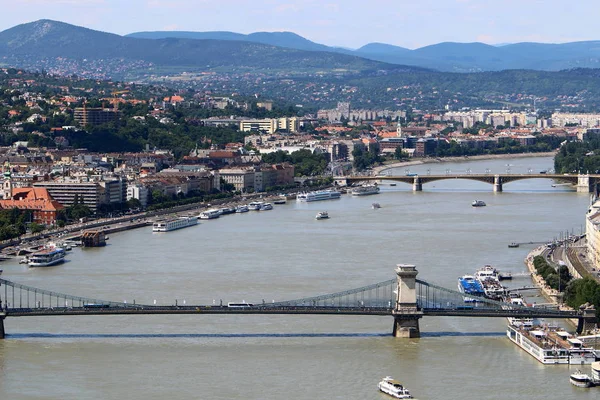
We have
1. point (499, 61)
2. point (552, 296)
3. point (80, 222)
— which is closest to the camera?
point (552, 296)

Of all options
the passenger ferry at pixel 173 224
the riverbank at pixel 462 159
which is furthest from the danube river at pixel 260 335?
the riverbank at pixel 462 159

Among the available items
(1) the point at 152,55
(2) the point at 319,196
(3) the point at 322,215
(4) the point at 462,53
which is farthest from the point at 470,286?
(4) the point at 462,53

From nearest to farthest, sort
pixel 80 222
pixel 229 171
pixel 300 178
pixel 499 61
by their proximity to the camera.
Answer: pixel 80 222, pixel 229 171, pixel 300 178, pixel 499 61

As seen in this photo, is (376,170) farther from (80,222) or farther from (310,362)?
Result: (310,362)

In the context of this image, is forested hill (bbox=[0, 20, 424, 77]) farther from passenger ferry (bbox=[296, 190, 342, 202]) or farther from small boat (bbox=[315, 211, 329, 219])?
small boat (bbox=[315, 211, 329, 219])

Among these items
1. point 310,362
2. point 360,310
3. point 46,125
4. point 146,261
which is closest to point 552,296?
point 360,310

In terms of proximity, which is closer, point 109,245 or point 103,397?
point 103,397
